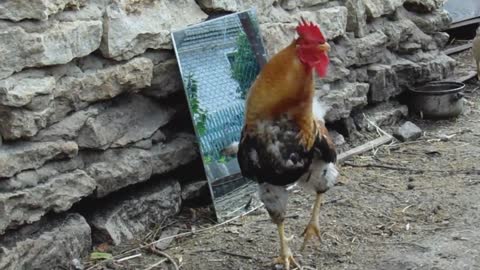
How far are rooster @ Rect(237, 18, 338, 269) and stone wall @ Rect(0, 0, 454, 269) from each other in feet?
2.30

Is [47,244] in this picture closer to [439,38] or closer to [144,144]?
[144,144]

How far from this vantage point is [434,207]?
175 inches

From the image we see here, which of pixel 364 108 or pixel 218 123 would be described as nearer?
pixel 218 123

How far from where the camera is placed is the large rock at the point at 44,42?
3352 mm

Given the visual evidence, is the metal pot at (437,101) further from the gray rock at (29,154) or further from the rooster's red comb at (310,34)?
the gray rock at (29,154)

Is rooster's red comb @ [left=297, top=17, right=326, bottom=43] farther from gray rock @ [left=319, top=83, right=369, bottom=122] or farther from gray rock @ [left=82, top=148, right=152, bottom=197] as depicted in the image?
gray rock @ [left=319, top=83, right=369, bottom=122]

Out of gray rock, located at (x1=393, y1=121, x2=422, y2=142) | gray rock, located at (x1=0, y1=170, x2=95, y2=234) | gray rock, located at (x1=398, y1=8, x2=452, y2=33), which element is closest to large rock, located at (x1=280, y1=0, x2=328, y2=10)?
gray rock, located at (x1=393, y1=121, x2=422, y2=142)

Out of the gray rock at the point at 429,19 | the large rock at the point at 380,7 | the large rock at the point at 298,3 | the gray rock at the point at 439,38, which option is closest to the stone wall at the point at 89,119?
the large rock at the point at 298,3

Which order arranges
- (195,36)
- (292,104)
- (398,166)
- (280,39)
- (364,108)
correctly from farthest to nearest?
(364,108)
(398,166)
(280,39)
(195,36)
(292,104)

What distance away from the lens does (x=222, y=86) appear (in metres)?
4.49

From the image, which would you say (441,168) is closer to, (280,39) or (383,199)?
(383,199)

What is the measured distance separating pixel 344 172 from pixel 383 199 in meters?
0.55

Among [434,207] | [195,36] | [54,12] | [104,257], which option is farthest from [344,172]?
[54,12]

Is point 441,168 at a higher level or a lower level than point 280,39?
lower
